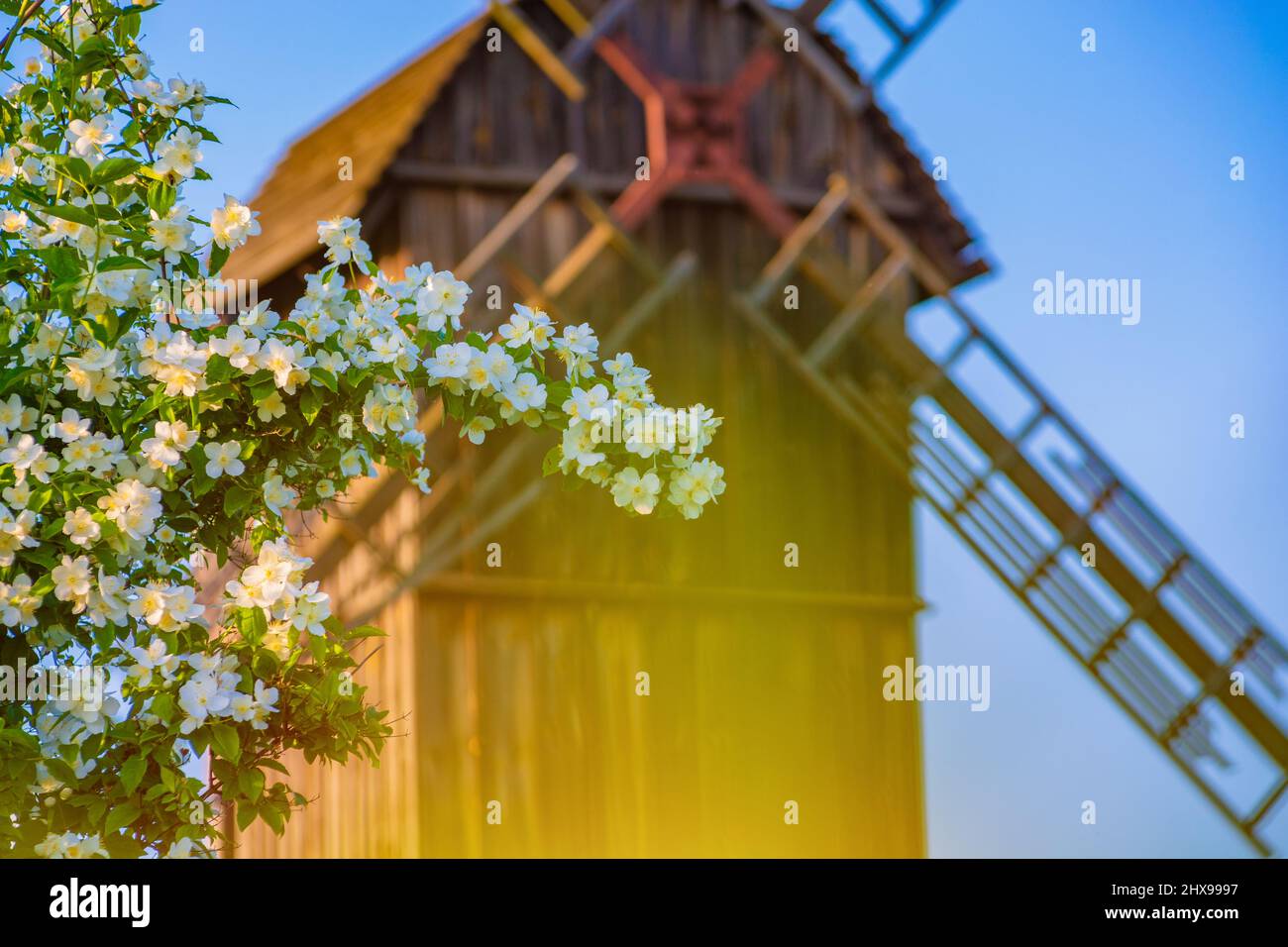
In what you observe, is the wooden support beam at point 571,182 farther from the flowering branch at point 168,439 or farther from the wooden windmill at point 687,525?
the flowering branch at point 168,439

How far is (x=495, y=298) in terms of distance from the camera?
789cm

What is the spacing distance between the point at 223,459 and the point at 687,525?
5.32 m

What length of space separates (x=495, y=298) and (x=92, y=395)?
502cm

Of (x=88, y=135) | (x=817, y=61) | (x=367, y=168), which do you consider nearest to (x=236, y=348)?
(x=88, y=135)

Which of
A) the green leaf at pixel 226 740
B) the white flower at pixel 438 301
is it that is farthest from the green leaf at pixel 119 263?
the green leaf at pixel 226 740

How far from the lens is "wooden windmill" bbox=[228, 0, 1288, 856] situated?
25.7 ft

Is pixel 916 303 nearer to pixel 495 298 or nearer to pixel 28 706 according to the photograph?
pixel 495 298

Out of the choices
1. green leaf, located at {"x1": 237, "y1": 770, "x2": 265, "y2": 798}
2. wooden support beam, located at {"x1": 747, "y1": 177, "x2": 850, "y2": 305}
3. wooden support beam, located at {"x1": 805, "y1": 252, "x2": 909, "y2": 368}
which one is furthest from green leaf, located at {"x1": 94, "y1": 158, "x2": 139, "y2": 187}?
wooden support beam, located at {"x1": 805, "y1": 252, "x2": 909, "y2": 368}

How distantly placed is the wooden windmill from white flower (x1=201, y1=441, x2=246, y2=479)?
15.4ft

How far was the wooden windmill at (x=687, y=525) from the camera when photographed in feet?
25.7

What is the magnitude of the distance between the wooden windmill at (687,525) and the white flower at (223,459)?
4.69 meters
